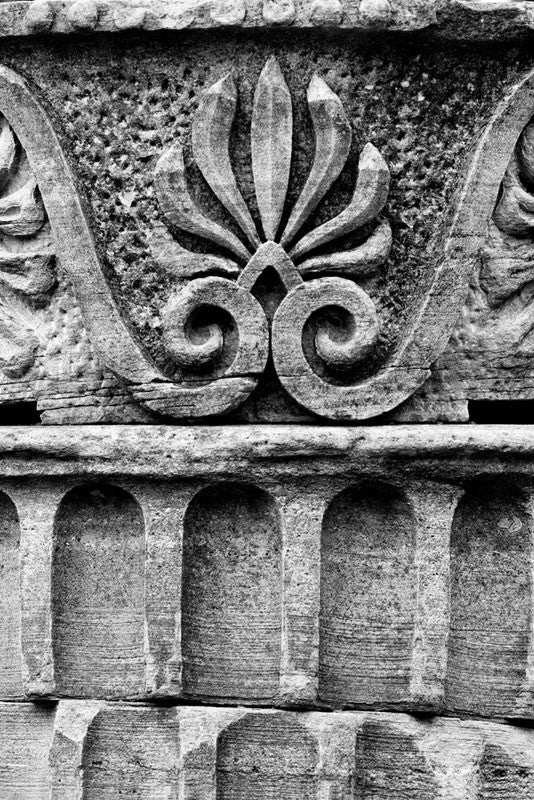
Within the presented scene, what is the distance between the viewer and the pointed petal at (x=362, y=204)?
2.18 metres

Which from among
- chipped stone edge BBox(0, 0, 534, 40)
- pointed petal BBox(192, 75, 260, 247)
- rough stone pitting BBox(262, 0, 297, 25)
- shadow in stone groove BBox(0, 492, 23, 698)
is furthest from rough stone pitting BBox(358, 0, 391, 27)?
shadow in stone groove BBox(0, 492, 23, 698)

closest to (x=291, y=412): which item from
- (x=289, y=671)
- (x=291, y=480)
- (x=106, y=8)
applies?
(x=291, y=480)

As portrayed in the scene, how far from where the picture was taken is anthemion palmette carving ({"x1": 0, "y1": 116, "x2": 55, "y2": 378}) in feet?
7.43

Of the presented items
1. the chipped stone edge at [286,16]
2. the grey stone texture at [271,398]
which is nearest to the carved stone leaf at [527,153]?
the grey stone texture at [271,398]

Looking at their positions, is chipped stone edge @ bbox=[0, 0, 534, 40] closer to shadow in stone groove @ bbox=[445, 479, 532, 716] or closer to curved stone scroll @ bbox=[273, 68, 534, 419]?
curved stone scroll @ bbox=[273, 68, 534, 419]

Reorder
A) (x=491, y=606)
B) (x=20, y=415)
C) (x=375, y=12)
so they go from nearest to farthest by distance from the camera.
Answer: (x=375, y=12), (x=491, y=606), (x=20, y=415)

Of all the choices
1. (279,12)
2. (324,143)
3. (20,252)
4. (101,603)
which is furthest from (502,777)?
(279,12)

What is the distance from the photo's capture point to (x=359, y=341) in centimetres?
217

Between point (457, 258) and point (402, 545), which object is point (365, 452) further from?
point (457, 258)

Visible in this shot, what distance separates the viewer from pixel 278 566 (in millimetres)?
2230

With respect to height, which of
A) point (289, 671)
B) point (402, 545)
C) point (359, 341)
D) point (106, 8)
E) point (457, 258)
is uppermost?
point (106, 8)

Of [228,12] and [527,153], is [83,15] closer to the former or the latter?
[228,12]

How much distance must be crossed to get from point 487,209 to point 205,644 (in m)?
0.90

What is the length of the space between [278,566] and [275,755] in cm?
32
